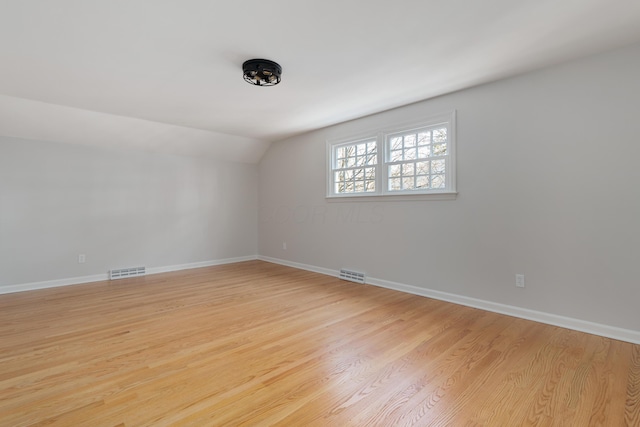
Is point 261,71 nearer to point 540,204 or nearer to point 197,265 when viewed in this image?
point 540,204

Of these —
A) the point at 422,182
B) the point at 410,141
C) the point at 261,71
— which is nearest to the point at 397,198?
the point at 422,182

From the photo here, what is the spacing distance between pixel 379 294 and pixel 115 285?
3721 millimetres

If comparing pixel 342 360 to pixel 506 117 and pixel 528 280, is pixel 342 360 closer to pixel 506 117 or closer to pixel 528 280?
pixel 528 280

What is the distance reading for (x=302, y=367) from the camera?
1890mm

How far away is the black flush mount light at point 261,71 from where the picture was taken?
7.91 feet

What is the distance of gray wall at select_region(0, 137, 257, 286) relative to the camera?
377 cm

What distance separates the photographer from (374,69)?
8.58 feet

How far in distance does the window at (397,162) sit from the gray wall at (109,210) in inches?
98.5

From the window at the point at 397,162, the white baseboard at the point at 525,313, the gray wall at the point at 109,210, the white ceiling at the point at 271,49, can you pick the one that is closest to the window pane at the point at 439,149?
the window at the point at 397,162

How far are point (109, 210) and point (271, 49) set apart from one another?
12.7 feet

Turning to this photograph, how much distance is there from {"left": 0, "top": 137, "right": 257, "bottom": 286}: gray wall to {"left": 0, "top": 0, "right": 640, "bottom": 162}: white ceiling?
58 cm

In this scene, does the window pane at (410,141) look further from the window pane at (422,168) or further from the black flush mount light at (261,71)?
the black flush mount light at (261,71)

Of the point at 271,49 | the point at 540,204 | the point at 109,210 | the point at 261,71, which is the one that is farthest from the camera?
the point at 109,210

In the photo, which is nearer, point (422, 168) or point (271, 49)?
point (271, 49)
